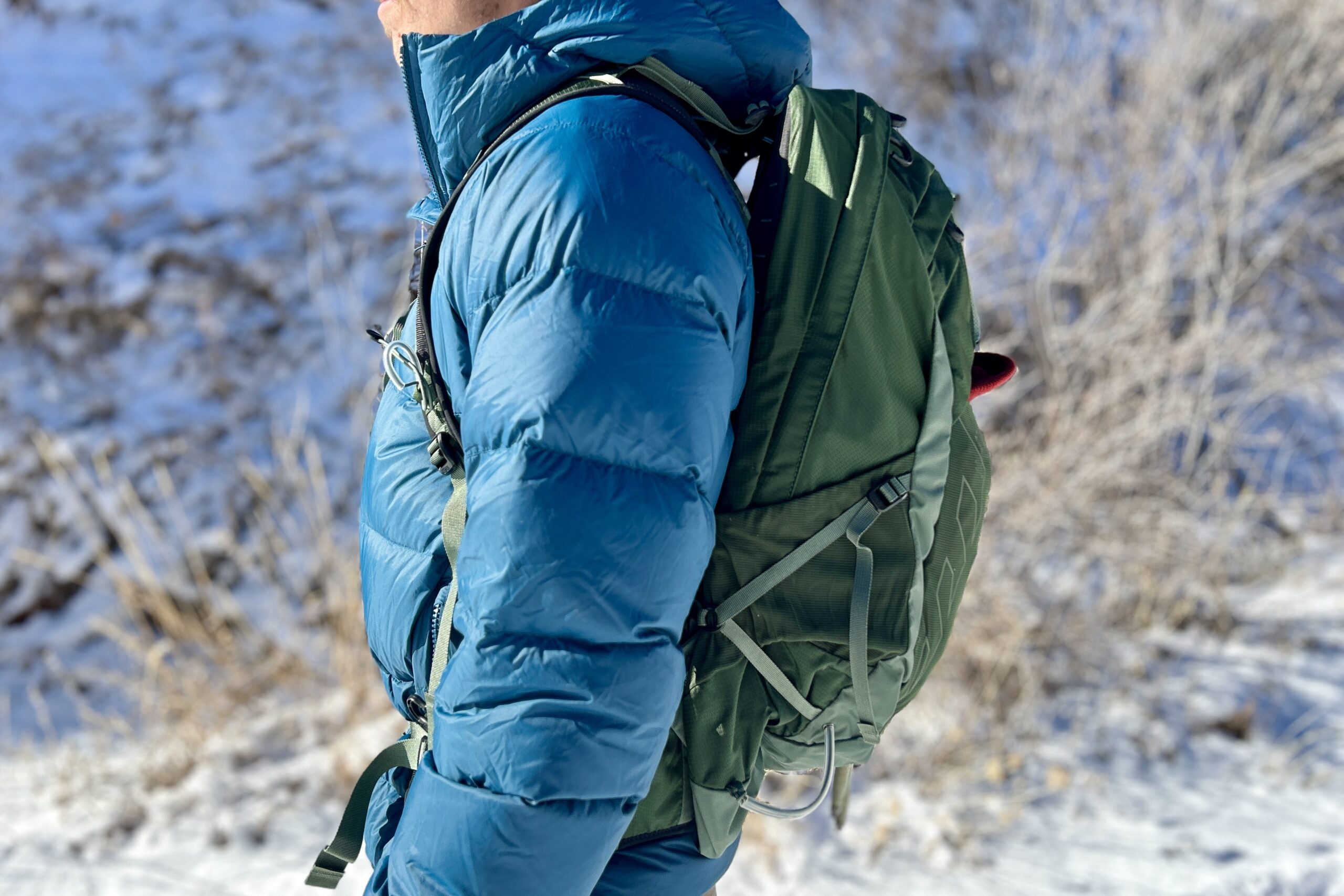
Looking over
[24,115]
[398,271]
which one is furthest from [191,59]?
[398,271]

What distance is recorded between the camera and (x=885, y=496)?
3.30 ft

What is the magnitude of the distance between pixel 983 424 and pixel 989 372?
301 cm

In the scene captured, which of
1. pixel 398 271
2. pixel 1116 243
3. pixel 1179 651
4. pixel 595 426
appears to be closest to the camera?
pixel 595 426

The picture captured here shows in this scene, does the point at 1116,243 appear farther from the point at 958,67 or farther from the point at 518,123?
the point at 518,123

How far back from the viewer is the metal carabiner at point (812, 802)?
108 centimetres

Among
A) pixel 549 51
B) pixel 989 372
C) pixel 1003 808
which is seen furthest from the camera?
pixel 1003 808

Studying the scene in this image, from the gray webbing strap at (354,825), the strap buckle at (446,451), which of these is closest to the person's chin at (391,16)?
the strap buckle at (446,451)

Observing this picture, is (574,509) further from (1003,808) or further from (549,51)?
(1003,808)

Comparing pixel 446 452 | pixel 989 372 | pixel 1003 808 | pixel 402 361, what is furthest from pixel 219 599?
pixel 989 372

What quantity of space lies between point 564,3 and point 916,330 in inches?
18.0

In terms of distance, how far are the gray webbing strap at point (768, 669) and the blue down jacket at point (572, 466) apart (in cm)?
15

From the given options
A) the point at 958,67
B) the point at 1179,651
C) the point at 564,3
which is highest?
the point at 564,3

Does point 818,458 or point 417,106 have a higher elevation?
point 417,106

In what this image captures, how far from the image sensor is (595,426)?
81cm
